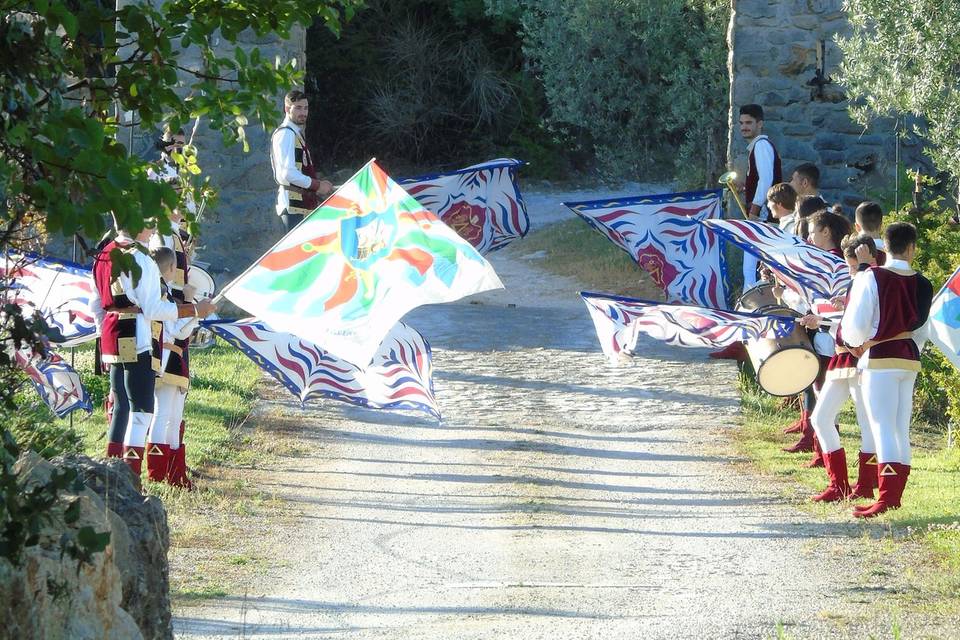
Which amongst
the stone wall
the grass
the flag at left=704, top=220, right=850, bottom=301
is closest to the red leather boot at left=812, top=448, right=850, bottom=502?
the flag at left=704, top=220, right=850, bottom=301

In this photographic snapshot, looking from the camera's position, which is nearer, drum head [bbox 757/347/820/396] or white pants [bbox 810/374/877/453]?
white pants [bbox 810/374/877/453]

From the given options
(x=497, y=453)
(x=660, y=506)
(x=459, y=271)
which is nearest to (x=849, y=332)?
(x=660, y=506)

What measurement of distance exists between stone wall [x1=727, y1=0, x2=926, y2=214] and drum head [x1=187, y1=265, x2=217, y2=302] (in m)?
6.66

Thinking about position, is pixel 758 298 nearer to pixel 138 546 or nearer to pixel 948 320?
pixel 948 320

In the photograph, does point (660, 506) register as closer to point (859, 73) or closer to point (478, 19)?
point (859, 73)

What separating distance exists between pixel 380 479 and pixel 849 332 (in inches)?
120

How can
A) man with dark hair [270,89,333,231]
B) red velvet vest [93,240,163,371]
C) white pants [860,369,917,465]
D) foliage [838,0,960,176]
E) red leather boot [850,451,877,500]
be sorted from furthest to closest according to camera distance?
man with dark hair [270,89,333,231] → foliage [838,0,960,176] → red leather boot [850,451,877,500] → red velvet vest [93,240,163,371] → white pants [860,369,917,465]

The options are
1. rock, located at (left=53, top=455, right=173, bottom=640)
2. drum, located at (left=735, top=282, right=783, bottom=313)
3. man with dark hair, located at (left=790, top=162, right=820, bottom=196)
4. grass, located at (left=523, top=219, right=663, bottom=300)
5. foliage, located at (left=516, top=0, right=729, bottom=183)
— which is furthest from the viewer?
foliage, located at (left=516, top=0, right=729, bottom=183)

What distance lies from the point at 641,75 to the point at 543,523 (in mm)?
13623

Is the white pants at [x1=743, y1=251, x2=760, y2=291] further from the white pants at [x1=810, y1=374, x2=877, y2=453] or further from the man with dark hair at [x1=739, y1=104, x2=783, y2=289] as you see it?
the white pants at [x1=810, y1=374, x2=877, y2=453]

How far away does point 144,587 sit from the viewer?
465 cm

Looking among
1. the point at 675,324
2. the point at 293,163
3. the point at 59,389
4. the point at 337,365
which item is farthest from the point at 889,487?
the point at 293,163

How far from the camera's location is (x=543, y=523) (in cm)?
746

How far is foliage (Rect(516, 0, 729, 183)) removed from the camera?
1870 centimetres
